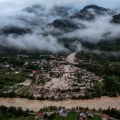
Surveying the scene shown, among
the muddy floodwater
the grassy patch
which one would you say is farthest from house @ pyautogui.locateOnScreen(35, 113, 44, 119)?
the muddy floodwater

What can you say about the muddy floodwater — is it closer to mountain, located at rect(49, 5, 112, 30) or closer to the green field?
the green field

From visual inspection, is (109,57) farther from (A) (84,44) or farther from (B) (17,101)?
(B) (17,101)

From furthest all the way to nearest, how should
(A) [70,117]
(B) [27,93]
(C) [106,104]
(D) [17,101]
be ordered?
(B) [27,93]
(D) [17,101]
(C) [106,104]
(A) [70,117]

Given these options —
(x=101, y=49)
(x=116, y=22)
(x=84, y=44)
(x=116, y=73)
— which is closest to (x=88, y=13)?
(x=116, y=22)

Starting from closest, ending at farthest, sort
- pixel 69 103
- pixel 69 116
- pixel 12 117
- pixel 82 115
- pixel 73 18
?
pixel 82 115 < pixel 69 116 < pixel 12 117 < pixel 69 103 < pixel 73 18

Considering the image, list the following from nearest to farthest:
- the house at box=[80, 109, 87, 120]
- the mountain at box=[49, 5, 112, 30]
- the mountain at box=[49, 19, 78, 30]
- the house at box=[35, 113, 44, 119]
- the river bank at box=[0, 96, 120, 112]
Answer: the house at box=[80, 109, 87, 120]
the house at box=[35, 113, 44, 119]
the river bank at box=[0, 96, 120, 112]
the mountain at box=[49, 19, 78, 30]
the mountain at box=[49, 5, 112, 30]

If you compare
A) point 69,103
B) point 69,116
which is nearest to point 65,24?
point 69,103

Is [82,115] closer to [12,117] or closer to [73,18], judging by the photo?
[12,117]

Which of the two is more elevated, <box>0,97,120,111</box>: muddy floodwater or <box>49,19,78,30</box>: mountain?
<box>49,19,78,30</box>: mountain

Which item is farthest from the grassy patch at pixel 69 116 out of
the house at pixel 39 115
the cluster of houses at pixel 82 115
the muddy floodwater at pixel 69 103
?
the muddy floodwater at pixel 69 103

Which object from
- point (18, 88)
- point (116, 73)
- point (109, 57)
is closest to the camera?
point (18, 88)

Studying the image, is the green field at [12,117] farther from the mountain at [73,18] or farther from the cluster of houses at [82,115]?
the mountain at [73,18]
